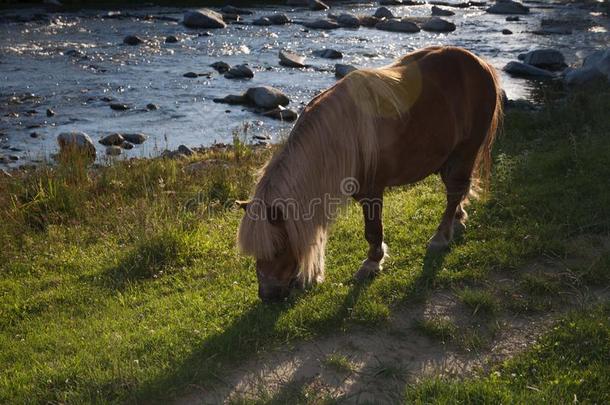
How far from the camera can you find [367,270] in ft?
18.3

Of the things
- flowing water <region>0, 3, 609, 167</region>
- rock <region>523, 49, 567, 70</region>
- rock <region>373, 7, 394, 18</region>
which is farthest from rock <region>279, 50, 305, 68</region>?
rock <region>373, 7, 394, 18</region>

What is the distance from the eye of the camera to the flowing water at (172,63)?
529 inches

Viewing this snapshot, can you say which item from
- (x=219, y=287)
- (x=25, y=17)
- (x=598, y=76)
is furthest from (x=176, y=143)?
(x=25, y=17)

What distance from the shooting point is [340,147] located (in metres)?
4.85

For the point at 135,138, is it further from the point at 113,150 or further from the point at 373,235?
the point at 373,235

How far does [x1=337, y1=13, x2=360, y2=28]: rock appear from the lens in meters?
24.1

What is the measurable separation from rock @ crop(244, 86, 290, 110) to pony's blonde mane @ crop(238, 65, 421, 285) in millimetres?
9496

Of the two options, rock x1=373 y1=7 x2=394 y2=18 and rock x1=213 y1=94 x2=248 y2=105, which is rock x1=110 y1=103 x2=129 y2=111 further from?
rock x1=373 y1=7 x2=394 y2=18

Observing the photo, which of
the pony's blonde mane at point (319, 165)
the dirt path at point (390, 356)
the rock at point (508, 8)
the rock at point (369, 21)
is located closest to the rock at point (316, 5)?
the rock at point (369, 21)

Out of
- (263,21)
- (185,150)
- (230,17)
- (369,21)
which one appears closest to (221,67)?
(263,21)

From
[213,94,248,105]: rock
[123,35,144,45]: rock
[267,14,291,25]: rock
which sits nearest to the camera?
[213,94,248,105]: rock

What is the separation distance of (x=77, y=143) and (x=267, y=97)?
4726 mm

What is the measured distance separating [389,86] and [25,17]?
20823 millimetres

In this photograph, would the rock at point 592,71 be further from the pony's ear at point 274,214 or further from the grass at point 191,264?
the pony's ear at point 274,214
